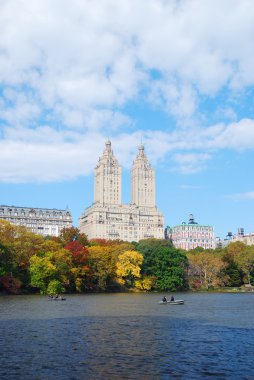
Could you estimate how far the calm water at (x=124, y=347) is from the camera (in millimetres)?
22578

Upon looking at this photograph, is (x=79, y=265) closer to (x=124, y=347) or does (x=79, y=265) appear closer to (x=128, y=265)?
(x=128, y=265)

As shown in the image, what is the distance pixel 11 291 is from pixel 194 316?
45.4 m

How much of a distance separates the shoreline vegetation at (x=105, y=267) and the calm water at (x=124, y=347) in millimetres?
39897

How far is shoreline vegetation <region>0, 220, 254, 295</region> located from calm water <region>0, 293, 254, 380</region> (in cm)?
3990

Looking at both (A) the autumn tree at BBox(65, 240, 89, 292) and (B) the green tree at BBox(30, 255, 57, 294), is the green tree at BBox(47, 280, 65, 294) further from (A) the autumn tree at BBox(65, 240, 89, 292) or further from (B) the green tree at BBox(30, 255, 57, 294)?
(A) the autumn tree at BBox(65, 240, 89, 292)

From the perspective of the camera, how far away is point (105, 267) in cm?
10381

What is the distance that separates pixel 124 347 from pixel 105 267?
75.7m

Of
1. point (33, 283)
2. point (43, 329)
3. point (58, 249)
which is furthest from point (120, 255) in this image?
point (43, 329)

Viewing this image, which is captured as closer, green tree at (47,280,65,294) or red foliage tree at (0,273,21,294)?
red foliage tree at (0,273,21,294)

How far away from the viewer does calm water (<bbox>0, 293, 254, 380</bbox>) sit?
74.1 feet

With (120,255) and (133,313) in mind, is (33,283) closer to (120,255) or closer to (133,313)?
(120,255)

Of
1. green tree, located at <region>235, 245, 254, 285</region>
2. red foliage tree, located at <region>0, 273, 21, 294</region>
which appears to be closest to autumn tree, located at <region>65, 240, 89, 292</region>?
red foliage tree, located at <region>0, 273, 21, 294</region>

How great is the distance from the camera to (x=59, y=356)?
26.3 meters

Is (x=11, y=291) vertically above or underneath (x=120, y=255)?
underneath
